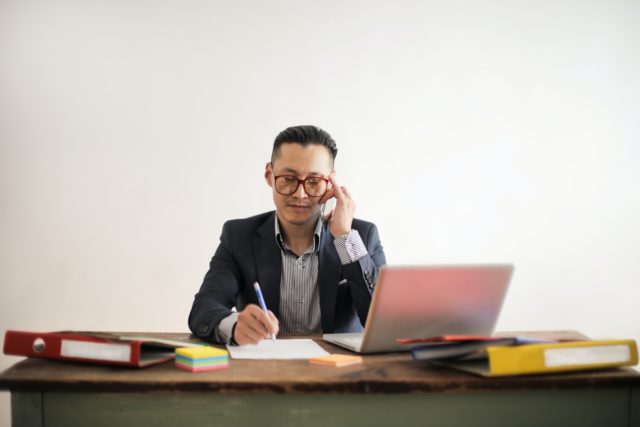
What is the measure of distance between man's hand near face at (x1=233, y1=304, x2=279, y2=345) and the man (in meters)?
0.46

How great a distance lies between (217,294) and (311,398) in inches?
34.3

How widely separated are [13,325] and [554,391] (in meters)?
2.77

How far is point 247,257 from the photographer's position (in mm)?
2014

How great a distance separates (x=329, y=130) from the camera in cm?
313

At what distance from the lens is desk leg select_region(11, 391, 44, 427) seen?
1039 mm

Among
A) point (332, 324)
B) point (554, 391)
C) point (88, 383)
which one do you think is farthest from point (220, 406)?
point (332, 324)

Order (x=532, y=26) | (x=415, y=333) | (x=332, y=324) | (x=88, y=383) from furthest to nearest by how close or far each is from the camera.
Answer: (x=532, y=26) → (x=332, y=324) → (x=415, y=333) → (x=88, y=383)

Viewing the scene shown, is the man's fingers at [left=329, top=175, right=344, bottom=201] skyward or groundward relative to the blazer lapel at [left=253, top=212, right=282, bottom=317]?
skyward

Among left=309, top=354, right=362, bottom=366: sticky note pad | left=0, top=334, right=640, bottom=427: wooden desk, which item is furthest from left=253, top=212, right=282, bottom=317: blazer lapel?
left=0, top=334, right=640, bottom=427: wooden desk

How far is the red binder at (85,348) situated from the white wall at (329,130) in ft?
6.17

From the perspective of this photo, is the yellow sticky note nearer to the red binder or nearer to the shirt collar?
the red binder

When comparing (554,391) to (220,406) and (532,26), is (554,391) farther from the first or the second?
(532,26)

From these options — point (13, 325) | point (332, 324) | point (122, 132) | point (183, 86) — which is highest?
point (183, 86)

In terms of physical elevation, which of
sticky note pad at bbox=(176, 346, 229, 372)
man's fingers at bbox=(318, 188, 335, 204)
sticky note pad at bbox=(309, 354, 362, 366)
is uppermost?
man's fingers at bbox=(318, 188, 335, 204)
